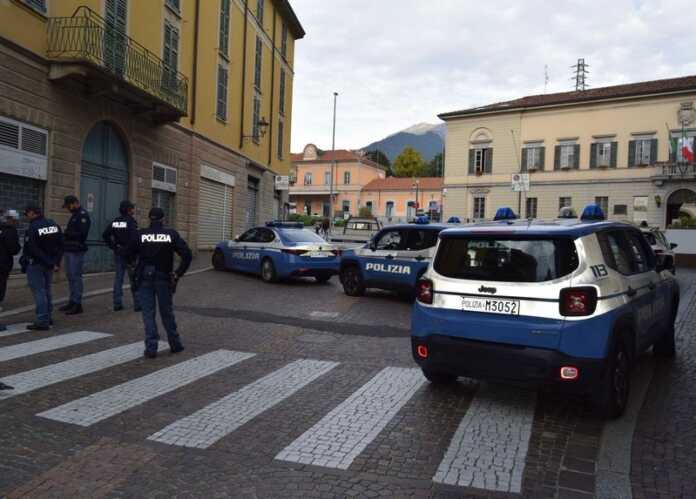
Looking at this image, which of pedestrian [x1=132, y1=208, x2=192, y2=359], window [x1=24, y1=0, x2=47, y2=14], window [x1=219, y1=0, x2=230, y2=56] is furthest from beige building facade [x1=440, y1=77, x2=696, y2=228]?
pedestrian [x1=132, y1=208, x2=192, y2=359]

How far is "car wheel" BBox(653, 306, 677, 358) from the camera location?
718 centimetres

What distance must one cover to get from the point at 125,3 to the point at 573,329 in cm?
1617

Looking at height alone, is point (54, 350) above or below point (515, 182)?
below

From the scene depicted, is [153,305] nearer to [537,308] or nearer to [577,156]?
[537,308]

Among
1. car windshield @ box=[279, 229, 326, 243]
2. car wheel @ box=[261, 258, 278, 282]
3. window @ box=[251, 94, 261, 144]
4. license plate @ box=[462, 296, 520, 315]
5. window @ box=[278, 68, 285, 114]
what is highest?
window @ box=[278, 68, 285, 114]

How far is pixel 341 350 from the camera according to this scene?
7820mm

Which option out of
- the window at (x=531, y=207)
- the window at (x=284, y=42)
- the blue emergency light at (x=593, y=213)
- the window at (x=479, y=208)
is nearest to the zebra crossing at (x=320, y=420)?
the blue emergency light at (x=593, y=213)

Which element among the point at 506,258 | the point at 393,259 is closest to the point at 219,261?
the point at 393,259

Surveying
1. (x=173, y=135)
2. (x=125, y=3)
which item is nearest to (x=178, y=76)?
(x=173, y=135)

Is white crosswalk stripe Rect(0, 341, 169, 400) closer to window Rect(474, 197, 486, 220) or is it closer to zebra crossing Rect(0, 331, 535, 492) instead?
zebra crossing Rect(0, 331, 535, 492)

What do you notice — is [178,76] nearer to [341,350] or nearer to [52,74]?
[52,74]

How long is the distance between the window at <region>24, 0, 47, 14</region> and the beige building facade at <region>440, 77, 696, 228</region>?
31.7 m

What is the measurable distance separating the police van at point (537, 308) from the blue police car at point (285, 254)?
9.23 metres

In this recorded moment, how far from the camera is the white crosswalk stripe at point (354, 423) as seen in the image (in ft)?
13.7
